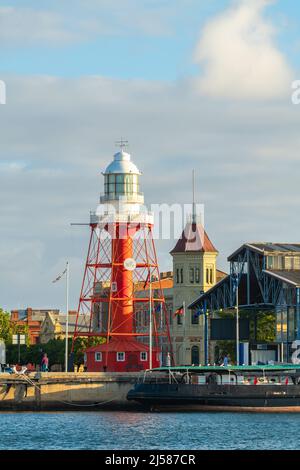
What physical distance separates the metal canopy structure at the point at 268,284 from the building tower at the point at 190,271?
3759 cm

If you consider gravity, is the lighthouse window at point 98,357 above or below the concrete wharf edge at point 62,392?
above

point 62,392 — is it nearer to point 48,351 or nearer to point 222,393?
point 222,393

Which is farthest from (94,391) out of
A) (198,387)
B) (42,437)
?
(42,437)

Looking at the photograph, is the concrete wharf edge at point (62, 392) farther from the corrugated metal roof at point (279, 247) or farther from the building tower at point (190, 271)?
the building tower at point (190, 271)

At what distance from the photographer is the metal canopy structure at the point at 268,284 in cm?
12706

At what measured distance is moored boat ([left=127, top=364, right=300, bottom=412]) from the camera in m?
111

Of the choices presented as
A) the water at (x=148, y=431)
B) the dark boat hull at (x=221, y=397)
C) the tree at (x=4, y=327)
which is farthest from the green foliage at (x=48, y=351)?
the water at (x=148, y=431)

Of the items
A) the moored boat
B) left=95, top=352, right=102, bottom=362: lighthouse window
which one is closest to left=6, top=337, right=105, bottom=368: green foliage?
left=95, top=352, right=102, bottom=362: lighthouse window

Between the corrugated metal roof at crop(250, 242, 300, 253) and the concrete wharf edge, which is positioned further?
the corrugated metal roof at crop(250, 242, 300, 253)

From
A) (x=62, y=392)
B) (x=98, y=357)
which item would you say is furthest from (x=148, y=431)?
(x=98, y=357)

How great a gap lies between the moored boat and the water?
166 centimetres

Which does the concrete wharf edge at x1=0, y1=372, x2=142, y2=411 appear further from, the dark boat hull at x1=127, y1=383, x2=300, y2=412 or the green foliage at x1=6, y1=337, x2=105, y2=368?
the green foliage at x1=6, y1=337, x2=105, y2=368

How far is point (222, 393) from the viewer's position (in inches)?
4392

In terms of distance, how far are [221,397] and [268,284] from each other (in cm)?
2298
